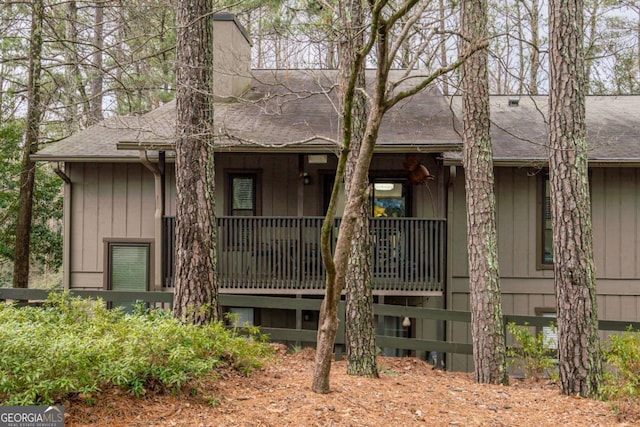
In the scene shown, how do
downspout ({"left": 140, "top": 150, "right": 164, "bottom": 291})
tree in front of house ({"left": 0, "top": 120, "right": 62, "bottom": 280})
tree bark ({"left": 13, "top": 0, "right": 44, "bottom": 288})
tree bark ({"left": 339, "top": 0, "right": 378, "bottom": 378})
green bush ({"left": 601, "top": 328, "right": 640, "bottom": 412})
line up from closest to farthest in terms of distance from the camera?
green bush ({"left": 601, "top": 328, "right": 640, "bottom": 412}) < tree bark ({"left": 339, "top": 0, "right": 378, "bottom": 378}) < downspout ({"left": 140, "top": 150, "right": 164, "bottom": 291}) < tree bark ({"left": 13, "top": 0, "right": 44, "bottom": 288}) < tree in front of house ({"left": 0, "top": 120, "right": 62, "bottom": 280})

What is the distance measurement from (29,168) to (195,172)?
8882 mm

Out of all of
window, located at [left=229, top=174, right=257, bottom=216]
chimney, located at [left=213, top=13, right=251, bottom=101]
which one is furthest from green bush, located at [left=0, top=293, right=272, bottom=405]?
chimney, located at [left=213, top=13, right=251, bottom=101]

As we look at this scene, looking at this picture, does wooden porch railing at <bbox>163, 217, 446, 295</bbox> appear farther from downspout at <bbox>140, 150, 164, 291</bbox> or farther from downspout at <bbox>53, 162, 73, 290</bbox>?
downspout at <bbox>53, 162, 73, 290</bbox>

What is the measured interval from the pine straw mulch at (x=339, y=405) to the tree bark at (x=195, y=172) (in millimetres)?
1238

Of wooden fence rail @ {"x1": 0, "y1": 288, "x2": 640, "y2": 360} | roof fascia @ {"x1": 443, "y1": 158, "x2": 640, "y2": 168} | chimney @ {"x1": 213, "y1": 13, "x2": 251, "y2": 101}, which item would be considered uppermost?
chimney @ {"x1": 213, "y1": 13, "x2": 251, "y2": 101}

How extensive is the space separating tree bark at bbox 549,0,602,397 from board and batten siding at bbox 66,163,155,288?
7.87 metres

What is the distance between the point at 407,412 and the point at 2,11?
15.1 metres

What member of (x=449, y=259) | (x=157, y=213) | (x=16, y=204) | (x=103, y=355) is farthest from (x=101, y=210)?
(x=103, y=355)

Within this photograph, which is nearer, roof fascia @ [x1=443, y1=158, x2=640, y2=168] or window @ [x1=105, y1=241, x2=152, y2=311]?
roof fascia @ [x1=443, y1=158, x2=640, y2=168]

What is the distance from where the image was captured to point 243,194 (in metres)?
11.6

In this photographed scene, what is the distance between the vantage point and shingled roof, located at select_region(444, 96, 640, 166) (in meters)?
10.8

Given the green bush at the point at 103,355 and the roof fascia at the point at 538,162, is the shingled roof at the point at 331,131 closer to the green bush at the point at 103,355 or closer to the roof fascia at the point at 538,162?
the roof fascia at the point at 538,162

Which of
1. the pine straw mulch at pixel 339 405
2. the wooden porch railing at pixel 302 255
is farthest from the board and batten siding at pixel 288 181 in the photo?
the pine straw mulch at pixel 339 405

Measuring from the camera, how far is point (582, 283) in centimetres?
656
